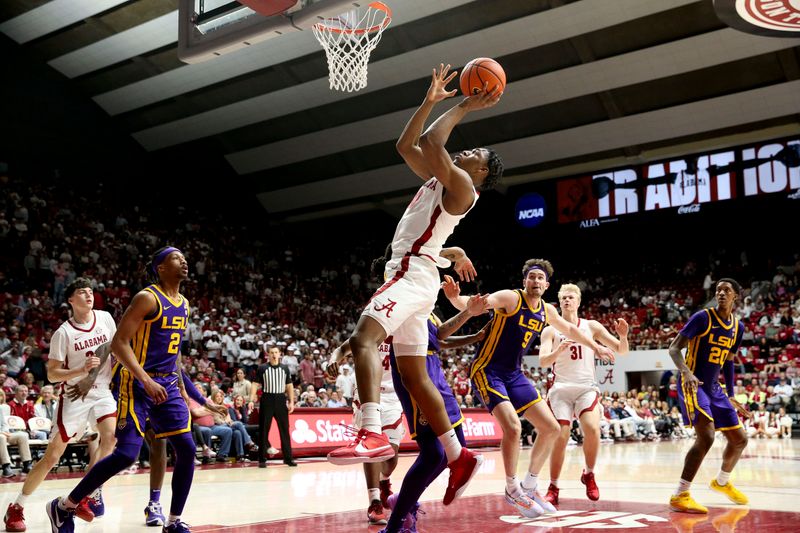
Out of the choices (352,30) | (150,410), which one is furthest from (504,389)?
(352,30)

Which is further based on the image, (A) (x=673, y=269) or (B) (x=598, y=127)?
(A) (x=673, y=269)

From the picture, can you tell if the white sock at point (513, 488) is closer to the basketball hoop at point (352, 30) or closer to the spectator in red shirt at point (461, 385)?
the basketball hoop at point (352, 30)

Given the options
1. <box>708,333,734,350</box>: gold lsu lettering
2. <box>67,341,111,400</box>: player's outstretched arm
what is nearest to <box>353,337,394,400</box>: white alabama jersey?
<box>67,341,111,400</box>: player's outstretched arm

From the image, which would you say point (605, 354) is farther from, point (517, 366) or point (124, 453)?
point (124, 453)

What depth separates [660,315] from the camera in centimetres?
2817

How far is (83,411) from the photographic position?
6457 millimetres

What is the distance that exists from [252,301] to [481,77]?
23266mm

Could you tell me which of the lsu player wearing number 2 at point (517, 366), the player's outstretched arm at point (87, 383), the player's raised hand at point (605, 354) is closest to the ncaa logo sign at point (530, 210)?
the player's raised hand at point (605, 354)

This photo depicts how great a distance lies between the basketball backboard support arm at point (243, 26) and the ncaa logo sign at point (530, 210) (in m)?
22.9

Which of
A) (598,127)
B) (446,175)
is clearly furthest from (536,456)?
(598,127)

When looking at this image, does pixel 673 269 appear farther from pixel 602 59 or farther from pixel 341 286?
pixel 341 286

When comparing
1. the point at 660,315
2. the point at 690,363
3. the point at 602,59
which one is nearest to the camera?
the point at 690,363

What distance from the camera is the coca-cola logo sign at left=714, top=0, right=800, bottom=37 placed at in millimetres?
13516

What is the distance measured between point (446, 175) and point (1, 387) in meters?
10.2
